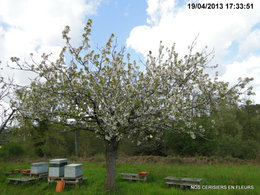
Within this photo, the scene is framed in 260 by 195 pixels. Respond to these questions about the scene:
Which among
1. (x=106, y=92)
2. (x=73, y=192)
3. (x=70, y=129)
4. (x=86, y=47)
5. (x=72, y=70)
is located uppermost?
(x=86, y=47)

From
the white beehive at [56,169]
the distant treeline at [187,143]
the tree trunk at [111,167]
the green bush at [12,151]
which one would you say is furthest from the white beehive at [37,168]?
the green bush at [12,151]

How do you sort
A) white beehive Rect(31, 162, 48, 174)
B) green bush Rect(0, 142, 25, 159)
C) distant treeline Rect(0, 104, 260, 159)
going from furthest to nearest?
green bush Rect(0, 142, 25, 159)
distant treeline Rect(0, 104, 260, 159)
white beehive Rect(31, 162, 48, 174)

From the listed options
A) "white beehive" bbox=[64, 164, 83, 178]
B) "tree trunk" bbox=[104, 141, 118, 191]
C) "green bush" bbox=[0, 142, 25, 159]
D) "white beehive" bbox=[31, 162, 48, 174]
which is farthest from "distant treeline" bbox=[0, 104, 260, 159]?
"tree trunk" bbox=[104, 141, 118, 191]

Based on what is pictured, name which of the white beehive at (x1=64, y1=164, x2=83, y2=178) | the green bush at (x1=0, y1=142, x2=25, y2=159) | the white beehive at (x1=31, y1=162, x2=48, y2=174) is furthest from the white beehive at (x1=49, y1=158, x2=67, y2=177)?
the green bush at (x1=0, y1=142, x2=25, y2=159)

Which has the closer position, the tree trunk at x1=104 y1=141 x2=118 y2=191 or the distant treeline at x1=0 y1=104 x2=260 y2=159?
the tree trunk at x1=104 y1=141 x2=118 y2=191

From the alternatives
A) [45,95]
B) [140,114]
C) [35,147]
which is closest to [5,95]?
[45,95]

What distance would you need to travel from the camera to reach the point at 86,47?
7.72 meters

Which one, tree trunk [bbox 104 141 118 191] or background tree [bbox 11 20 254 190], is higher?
background tree [bbox 11 20 254 190]

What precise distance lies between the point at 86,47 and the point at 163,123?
432 centimetres

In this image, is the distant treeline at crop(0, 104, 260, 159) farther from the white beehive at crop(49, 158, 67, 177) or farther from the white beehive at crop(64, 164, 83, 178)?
the white beehive at crop(64, 164, 83, 178)

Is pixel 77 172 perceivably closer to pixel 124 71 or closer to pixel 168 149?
pixel 124 71

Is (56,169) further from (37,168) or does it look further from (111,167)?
(111,167)

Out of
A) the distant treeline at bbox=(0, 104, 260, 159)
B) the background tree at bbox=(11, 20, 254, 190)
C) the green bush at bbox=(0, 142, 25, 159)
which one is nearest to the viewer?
the background tree at bbox=(11, 20, 254, 190)

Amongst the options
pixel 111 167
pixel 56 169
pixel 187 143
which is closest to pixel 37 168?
pixel 56 169
